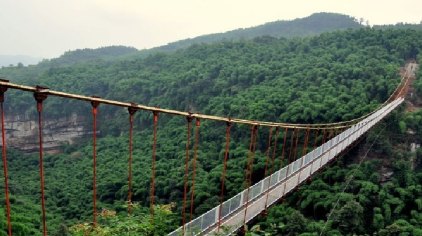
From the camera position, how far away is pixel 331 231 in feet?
44.5

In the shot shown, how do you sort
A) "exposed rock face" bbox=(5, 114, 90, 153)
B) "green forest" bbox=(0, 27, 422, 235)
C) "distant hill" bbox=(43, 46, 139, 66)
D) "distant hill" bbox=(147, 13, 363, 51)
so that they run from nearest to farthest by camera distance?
"green forest" bbox=(0, 27, 422, 235) < "exposed rock face" bbox=(5, 114, 90, 153) < "distant hill" bbox=(43, 46, 139, 66) < "distant hill" bbox=(147, 13, 363, 51)

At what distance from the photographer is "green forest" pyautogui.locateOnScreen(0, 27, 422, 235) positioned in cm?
1448

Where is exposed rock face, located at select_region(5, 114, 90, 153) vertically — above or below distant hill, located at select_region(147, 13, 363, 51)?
below

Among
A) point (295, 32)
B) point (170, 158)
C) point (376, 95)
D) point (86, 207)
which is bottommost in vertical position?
point (86, 207)

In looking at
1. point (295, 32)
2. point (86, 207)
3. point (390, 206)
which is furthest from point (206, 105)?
point (295, 32)

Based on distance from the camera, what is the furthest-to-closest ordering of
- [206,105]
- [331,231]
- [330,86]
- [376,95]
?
[206,105], [330,86], [376,95], [331,231]

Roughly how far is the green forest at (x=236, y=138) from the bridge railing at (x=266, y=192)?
0.59 m

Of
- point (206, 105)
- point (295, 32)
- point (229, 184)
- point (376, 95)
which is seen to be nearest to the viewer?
point (229, 184)

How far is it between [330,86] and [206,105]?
382 inches

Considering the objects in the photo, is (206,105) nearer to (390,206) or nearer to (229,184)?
(229,184)

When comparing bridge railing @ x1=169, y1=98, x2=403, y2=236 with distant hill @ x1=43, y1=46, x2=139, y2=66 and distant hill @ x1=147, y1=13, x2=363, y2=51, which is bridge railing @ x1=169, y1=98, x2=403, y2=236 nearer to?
distant hill @ x1=43, y1=46, x2=139, y2=66

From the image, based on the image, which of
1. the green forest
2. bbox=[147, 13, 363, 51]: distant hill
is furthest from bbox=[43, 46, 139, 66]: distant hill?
the green forest

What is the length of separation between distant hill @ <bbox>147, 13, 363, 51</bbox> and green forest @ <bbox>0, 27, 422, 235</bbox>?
3651 cm

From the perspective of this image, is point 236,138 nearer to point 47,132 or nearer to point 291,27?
point 47,132
